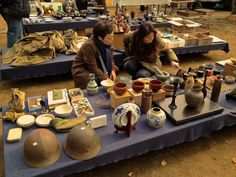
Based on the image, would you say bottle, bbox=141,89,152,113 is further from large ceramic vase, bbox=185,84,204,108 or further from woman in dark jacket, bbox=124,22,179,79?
woman in dark jacket, bbox=124,22,179,79

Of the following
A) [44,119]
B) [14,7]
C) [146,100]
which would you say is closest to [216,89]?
[146,100]

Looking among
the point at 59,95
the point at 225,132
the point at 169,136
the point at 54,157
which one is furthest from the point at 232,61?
the point at 54,157

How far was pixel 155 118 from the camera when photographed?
159 centimetres

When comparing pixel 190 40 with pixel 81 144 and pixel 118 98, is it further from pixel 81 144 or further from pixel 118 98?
pixel 81 144

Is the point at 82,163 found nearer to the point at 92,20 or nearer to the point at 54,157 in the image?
the point at 54,157

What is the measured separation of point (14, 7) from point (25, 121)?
2.22m

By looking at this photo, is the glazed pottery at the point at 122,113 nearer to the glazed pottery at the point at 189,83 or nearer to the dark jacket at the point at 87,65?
the glazed pottery at the point at 189,83

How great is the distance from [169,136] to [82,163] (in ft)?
2.08

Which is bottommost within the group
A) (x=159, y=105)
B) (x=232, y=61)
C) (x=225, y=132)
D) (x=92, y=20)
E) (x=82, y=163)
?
(x=225, y=132)

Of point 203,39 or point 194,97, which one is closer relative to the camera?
point 194,97

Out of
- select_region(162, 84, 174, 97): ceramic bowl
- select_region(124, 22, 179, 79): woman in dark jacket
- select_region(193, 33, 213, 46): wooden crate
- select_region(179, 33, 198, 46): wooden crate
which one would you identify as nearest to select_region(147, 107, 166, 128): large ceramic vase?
select_region(162, 84, 174, 97): ceramic bowl

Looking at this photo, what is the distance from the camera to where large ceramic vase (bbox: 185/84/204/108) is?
1.74m

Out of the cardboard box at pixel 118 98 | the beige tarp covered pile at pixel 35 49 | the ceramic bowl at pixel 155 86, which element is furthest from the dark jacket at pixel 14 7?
the ceramic bowl at pixel 155 86

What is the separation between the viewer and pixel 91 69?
2.27 m
